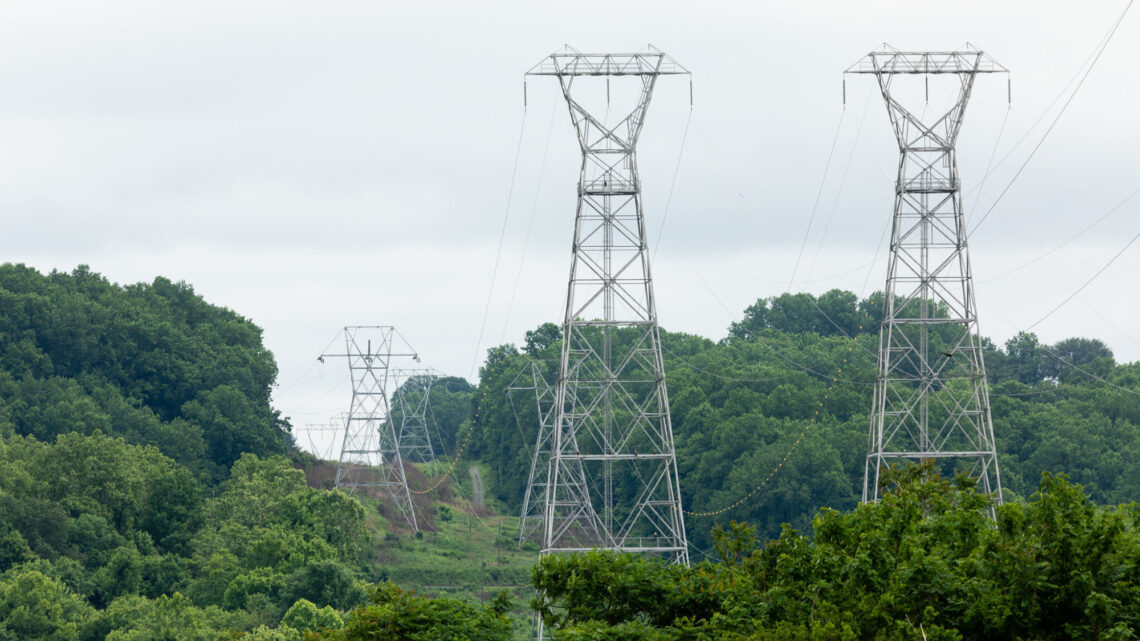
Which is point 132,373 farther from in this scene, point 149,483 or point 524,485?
point 149,483

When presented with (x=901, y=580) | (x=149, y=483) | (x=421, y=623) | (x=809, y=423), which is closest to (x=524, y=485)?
(x=809, y=423)

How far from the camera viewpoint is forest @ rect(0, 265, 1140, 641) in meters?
34.6

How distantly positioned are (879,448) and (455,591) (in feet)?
114

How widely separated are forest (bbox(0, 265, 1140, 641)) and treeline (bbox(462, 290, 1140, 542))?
240 millimetres

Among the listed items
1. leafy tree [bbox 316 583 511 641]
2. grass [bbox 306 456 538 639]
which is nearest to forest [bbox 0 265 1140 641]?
leafy tree [bbox 316 583 511 641]

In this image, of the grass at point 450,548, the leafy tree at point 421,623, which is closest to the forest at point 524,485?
the leafy tree at point 421,623

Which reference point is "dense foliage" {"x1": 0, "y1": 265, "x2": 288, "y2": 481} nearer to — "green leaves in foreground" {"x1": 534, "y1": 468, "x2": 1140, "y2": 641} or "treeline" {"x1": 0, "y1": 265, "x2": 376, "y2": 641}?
"treeline" {"x1": 0, "y1": 265, "x2": 376, "y2": 641}

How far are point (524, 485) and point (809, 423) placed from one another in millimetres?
30127

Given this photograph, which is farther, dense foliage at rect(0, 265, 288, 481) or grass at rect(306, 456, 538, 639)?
dense foliage at rect(0, 265, 288, 481)

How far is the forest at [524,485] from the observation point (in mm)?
34625

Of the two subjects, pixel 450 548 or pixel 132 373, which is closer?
pixel 450 548

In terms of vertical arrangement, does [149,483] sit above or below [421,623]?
above

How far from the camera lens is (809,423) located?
123062 millimetres

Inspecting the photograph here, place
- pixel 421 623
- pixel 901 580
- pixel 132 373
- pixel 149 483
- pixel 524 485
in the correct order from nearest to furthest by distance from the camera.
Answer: pixel 901 580, pixel 421 623, pixel 149 483, pixel 132 373, pixel 524 485
